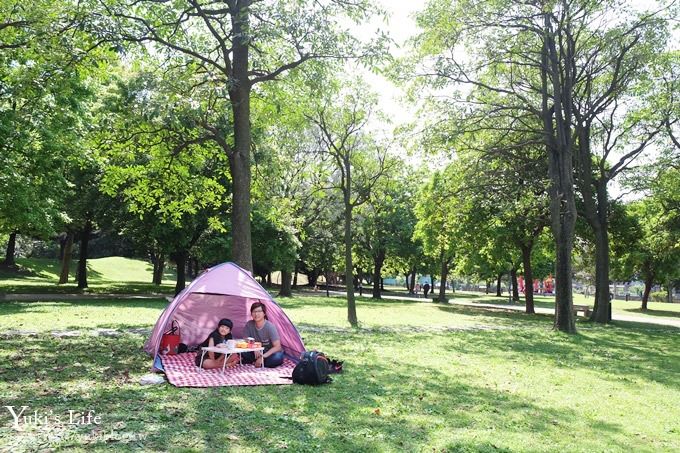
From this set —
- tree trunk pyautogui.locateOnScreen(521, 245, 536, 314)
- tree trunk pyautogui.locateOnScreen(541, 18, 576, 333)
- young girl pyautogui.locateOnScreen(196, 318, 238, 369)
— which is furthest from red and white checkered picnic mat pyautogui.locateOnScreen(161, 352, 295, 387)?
tree trunk pyautogui.locateOnScreen(521, 245, 536, 314)

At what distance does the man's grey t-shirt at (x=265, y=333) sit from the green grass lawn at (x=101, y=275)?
2228 cm

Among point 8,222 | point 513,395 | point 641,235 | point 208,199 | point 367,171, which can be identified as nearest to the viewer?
point 513,395

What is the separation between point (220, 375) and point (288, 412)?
229cm

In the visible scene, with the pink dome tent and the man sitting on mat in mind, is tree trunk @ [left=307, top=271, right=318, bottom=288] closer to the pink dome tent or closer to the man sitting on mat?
the pink dome tent

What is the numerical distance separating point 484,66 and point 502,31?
124cm

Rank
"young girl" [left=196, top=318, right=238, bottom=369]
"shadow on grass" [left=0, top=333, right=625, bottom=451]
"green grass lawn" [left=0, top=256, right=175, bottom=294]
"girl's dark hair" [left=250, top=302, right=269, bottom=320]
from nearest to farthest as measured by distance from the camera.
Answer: "shadow on grass" [left=0, top=333, right=625, bottom=451] → "young girl" [left=196, top=318, right=238, bottom=369] → "girl's dark hair" [left=250, top=302, right=269, bottom=320] → "green grass lawn" [left=0, top=256, right=175, bottom=294]

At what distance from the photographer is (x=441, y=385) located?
8336 mm

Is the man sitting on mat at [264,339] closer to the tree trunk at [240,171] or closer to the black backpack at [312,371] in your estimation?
the black backpack at [312,371]

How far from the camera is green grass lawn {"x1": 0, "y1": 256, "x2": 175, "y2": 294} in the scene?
34397 millimetres

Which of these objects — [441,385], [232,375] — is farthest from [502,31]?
[232,375]

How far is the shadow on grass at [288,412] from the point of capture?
17.1ft

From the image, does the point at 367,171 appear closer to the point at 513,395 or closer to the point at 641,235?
the point at 513,395

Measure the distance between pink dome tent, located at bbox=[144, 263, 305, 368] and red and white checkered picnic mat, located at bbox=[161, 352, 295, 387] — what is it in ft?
1.43

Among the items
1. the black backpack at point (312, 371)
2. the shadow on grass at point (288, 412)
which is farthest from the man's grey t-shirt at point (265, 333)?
the shadow on grass at point (288, 412)
